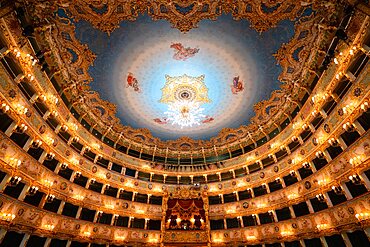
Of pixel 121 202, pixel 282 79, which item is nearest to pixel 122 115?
pixel 121 202

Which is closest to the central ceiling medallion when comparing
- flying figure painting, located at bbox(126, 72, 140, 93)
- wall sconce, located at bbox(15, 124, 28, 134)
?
flying figure painting, located at bbox(126, 72, 140, 93)

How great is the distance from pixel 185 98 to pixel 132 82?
18.4 feet

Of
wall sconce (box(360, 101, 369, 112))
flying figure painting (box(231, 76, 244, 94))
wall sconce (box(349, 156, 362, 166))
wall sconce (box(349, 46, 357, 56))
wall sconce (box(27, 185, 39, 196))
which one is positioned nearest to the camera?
wall sconce (box(360, 101, 369, 112))

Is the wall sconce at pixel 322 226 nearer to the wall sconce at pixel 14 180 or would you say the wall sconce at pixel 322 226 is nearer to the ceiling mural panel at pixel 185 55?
the ceiling mural panel at pixel 185 55

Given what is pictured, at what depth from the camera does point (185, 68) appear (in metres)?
19.0

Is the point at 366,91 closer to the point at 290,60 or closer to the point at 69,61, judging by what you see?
the point at 290,60

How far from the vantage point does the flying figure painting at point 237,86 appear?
1939 cm

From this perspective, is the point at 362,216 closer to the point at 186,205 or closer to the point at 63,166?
the point at 186,205

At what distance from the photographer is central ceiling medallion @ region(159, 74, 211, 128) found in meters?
20.1

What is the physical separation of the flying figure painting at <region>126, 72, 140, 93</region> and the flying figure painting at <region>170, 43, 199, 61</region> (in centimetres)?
434

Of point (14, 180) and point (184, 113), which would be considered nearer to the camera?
point (14, 180)

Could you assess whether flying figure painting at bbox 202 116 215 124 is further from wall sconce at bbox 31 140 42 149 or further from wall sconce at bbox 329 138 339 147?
wall sconce at bbox 31 140 42 149

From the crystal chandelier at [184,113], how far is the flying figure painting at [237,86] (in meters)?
4.13

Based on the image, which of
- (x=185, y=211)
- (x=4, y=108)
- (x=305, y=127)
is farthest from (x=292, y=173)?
(x=4, y=108)
